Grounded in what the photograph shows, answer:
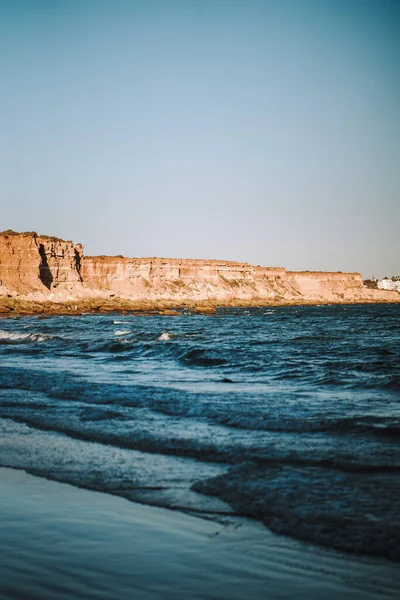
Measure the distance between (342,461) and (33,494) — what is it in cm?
339

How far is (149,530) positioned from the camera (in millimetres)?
4949

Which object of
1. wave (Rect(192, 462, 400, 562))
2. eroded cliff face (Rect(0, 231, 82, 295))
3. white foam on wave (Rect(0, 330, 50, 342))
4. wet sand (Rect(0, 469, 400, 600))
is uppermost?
eroded cliff face (Rect(0, 231, 82, 295))

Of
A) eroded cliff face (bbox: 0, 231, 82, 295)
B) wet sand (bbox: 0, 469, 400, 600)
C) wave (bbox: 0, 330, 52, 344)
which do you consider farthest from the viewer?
eroded cliff face (bbox: 0, 231, 82, 295)

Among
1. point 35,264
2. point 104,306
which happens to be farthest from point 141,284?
point 104,306

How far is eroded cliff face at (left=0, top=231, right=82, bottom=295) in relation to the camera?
91750mm

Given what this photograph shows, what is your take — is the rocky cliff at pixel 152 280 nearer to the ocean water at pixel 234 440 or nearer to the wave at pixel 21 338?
the wave at pixel 21 338

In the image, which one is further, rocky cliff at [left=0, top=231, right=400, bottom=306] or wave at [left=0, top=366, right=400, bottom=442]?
rocky cliff at [left=0, top=231, right=400, bottom=306]

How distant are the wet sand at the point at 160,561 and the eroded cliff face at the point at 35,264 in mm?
88245

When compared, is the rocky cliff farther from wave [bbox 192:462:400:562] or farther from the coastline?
wave [bbox 192:462:400:562]

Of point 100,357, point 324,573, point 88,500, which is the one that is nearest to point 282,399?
point 88,500

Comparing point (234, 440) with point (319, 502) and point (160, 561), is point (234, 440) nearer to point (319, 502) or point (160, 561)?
point (319, 502)

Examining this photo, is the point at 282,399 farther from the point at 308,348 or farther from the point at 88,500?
the point at 308,348

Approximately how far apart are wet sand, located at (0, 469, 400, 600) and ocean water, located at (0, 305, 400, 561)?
319 millimetres

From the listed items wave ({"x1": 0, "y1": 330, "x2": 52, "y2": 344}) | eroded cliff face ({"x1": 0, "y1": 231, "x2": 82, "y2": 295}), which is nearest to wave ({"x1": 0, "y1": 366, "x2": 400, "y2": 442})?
wave ({"x1": 0, "y1": 330, "x2": 52, "y2": 344})
